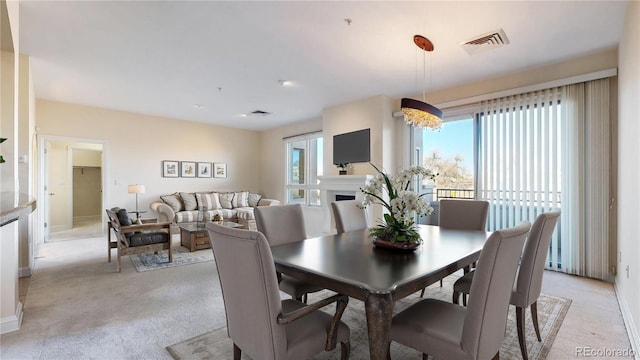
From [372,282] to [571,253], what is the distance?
3624 millimetres

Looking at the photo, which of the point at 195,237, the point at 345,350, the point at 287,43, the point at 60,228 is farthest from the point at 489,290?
the point at 60,228

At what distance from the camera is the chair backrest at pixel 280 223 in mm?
2383

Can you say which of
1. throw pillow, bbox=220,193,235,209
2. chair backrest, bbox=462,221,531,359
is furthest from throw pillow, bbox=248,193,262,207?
chair backrest, bbox=462,221,531,359

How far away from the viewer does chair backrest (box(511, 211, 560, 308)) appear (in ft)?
6.01

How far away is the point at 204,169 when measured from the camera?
305 inches

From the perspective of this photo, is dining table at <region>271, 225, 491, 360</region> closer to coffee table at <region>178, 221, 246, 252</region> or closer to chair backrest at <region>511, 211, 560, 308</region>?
chair backrest at <region>511, 211, 560, 308</region>

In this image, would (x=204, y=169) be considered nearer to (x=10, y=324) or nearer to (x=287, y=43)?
(x=287, y=43)

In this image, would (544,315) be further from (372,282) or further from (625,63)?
(625,63)

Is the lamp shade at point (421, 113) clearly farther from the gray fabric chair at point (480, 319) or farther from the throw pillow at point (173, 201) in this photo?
the throw pillow at point (173, 201)

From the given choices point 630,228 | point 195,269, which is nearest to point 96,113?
point 195,269

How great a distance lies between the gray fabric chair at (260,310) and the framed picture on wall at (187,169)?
6.51 m

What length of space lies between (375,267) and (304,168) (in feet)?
20.3

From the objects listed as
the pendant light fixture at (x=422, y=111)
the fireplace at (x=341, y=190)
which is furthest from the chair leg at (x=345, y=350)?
the fireplace at (x=341, y=190)

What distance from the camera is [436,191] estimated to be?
211 inches
